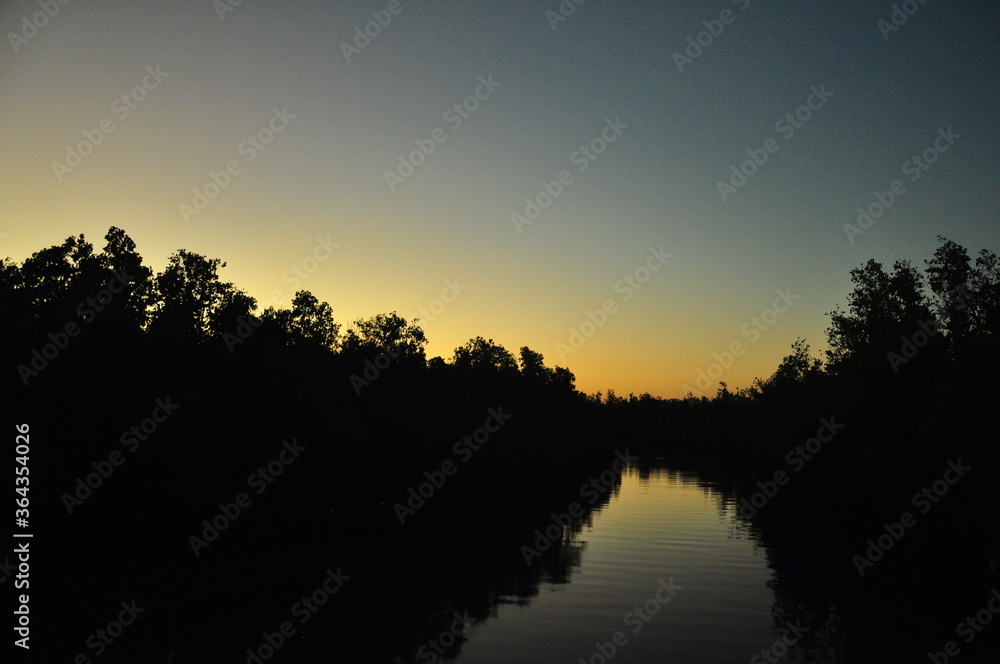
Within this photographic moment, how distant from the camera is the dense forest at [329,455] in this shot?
3272 cm

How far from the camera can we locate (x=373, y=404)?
196 ft

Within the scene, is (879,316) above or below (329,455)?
above

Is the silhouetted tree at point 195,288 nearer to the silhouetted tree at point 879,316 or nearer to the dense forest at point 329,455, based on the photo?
the dense forest at point 329,455

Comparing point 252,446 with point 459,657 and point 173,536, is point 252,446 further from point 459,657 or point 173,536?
point 459,657

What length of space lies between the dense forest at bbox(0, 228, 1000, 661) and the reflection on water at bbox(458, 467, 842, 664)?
2.02 meters

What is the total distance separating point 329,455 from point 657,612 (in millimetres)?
24627

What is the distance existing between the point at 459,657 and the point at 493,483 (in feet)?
177

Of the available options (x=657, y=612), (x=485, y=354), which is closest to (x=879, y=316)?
(x=657, y=612)

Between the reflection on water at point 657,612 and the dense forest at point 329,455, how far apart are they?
2017 mm

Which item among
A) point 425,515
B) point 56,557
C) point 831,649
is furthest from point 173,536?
point 831,649

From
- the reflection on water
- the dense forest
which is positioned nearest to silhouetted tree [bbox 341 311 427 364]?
the dense forest

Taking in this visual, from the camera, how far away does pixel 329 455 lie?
46406 millimetres

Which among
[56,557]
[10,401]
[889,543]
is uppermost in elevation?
[889,543]

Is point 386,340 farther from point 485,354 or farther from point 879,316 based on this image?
point 485,354
